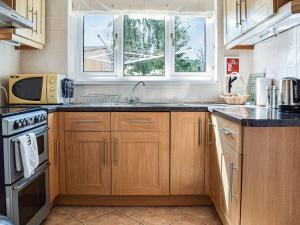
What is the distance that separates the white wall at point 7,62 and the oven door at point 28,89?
0.27 feet

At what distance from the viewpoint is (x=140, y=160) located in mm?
2709

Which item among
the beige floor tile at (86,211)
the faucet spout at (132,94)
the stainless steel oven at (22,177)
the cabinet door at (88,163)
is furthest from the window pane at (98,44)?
the beige floor tile at (86,211)

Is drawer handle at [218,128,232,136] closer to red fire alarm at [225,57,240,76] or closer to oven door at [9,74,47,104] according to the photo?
red fire alarm at [225,57,240,76]

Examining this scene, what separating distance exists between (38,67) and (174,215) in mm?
2039

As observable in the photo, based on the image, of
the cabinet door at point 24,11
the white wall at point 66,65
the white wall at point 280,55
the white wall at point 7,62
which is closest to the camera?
the white wall at point 280,55

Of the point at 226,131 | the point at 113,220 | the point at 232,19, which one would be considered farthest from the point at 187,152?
the point at 232,19

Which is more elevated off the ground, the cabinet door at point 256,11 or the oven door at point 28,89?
the cabinet door at point 256,11

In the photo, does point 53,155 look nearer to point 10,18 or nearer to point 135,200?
point 135,200

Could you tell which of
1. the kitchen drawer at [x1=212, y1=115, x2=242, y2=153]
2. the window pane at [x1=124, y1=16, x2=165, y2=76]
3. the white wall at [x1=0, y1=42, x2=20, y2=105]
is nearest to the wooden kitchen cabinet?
the kitchen drawer at [x1=212, y1=115, x2=242, y2=153]

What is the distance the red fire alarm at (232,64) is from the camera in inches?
130

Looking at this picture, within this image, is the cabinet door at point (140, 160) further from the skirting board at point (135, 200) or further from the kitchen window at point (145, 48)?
the kitchen window at point (145, 48)

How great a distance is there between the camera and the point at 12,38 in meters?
2.52

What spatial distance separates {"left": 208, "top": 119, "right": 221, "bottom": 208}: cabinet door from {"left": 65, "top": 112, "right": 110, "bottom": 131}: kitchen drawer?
891 millimetres

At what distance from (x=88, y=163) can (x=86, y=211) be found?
410 mm
